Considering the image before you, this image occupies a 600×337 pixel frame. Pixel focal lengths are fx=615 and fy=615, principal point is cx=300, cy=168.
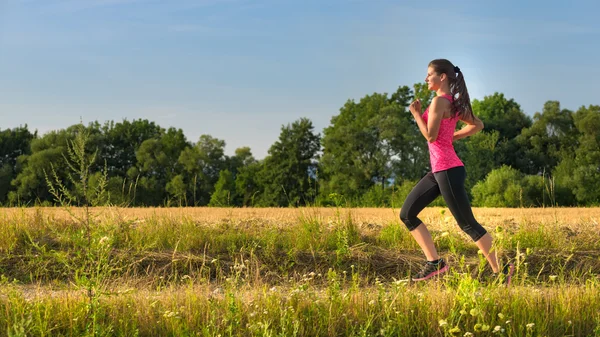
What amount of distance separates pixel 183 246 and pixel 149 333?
3515 mm

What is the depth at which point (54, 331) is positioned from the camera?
481cm

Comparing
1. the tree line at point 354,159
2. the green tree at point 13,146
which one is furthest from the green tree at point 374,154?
the green tree at point 13,146

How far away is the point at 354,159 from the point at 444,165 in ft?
140

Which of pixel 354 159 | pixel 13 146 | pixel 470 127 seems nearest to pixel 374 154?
pixel 354 159

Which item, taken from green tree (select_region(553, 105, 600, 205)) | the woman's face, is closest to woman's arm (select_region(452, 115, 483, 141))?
the woman's face

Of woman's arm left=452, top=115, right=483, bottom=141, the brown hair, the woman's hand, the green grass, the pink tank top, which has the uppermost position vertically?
the brown hair

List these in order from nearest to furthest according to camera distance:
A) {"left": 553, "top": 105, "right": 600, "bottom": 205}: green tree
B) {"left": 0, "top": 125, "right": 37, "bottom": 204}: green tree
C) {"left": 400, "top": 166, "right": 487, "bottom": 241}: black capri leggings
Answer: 1. {"left": 400, "top": 166, "right": 487, "bottom": 241}: black capri leggings
2. {"left": 553, "top": 105, "right": 600, "bottom": 205}: green tree
3. {"left": 0, "top": 125, "right": 37, "bottom": 204}: green tree

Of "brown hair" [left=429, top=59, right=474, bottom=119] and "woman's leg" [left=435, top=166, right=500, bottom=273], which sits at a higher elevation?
"brown hair" [left=429, top=59, right=474, bottom=119]

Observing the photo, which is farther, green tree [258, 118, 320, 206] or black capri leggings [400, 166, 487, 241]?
green tree [258, 118, 320, 206]

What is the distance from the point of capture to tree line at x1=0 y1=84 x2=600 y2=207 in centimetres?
4441

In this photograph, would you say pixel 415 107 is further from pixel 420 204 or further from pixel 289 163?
pixel 289 163

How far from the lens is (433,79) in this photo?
6.39m

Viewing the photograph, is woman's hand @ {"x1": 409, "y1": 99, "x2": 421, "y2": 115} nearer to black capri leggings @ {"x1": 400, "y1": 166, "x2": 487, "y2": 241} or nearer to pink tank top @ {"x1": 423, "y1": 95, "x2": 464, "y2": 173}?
pink tank top @ {"x1": 423, "y1": 95, "x2": 464, "y2": 173}

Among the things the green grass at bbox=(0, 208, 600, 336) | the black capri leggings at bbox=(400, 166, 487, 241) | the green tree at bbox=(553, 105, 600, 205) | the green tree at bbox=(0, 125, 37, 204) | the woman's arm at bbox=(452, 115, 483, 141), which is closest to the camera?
the green grass at bbox=(0, 208, 600, 336)
